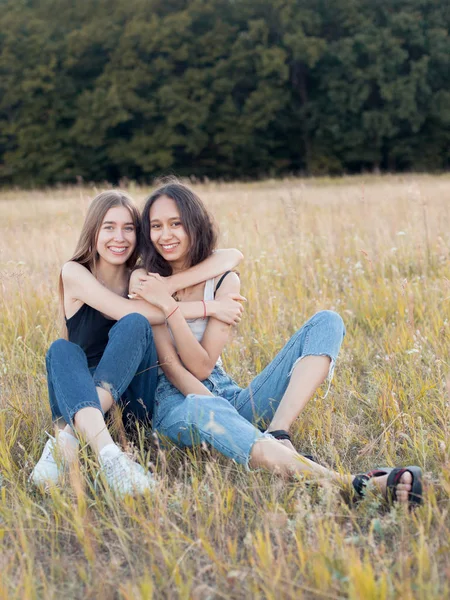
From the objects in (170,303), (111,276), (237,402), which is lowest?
(237,402)

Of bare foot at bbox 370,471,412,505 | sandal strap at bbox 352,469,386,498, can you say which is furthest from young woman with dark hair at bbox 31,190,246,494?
bare foot at bbox 370,471,412,505

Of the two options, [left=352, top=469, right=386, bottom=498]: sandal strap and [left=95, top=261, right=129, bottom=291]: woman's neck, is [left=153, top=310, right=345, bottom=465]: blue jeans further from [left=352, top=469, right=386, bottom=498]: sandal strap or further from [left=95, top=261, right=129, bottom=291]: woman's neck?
[left=95, top=261, right=129, bottom=291]: woman's neck

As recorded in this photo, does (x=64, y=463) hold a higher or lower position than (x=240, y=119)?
lower

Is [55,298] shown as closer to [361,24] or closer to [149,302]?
[149,302]

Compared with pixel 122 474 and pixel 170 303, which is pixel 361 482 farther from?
pixel 170 303

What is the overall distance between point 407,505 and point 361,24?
28457mm

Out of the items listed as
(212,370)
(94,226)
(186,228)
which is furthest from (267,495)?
(94,226)

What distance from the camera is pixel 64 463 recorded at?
89.7 inches

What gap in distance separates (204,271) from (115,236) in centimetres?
44

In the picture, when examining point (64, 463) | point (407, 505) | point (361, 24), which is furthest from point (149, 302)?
point (361, 24)

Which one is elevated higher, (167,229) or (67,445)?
(167,229)

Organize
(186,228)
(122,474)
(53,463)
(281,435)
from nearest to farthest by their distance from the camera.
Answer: (122,474) < (53,463) < (281,435) < (186,228)

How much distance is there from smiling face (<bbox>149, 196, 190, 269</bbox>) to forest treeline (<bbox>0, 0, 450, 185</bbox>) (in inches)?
969

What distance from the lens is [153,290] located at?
2795 mm
